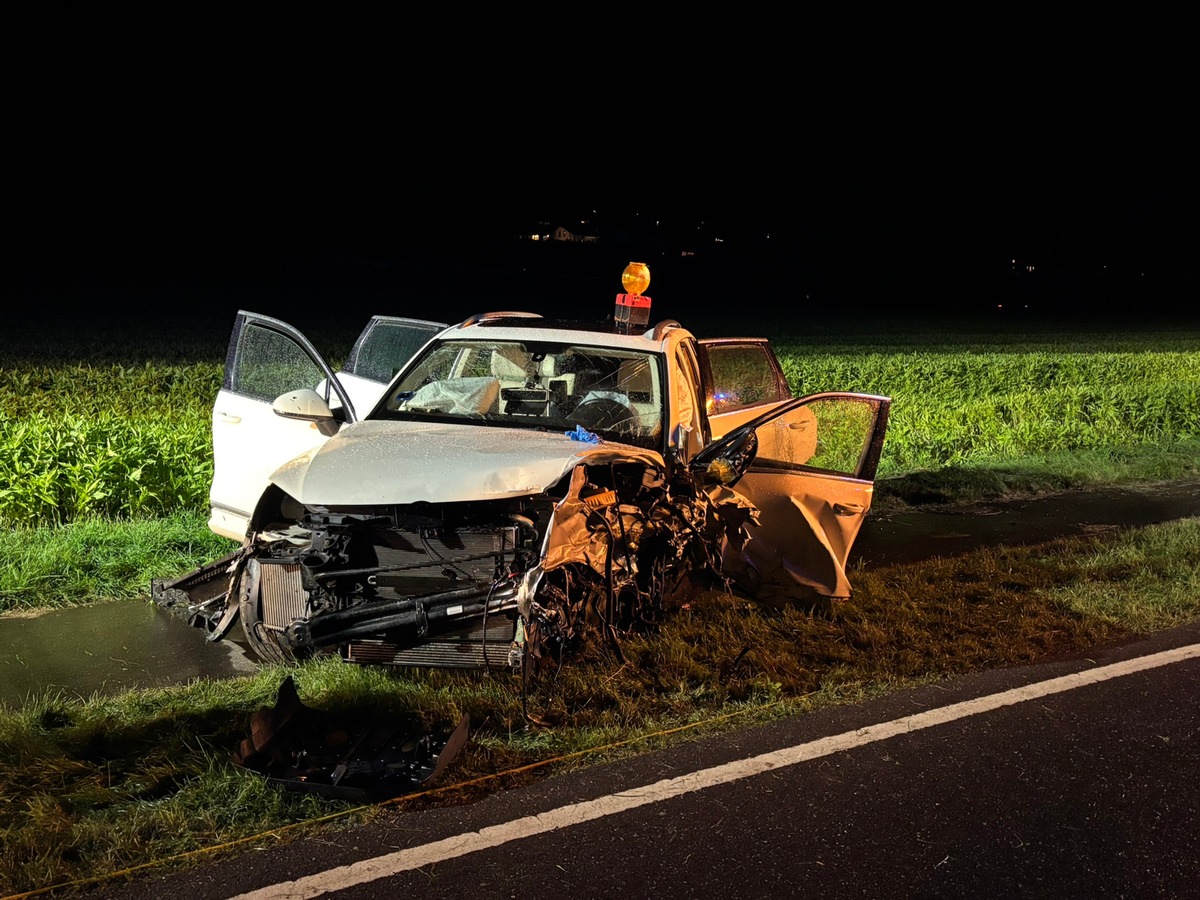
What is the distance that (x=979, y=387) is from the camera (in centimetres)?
1908

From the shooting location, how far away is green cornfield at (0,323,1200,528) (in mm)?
8578

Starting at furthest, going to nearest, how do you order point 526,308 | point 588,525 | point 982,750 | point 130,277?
point 130,277, point 526,308, point 588,525, point 982,750

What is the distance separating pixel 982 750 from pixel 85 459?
21.9 ft

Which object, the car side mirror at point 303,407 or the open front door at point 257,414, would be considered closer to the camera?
the car side mirror at point 303,407

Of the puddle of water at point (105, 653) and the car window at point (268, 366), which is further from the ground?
the car window at point (268, 366)

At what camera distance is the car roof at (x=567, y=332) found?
6.95 metres

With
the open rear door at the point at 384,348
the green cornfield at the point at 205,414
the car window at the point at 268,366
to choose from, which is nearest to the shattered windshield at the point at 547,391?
the car window at the point at 268,366

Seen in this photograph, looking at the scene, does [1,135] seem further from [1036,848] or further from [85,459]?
[1036,848]

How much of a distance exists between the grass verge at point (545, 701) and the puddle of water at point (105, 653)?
1.01 ft

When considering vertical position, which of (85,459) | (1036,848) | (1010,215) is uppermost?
(1010,215)

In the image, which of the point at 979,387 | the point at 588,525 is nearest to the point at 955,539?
the point at 588,525

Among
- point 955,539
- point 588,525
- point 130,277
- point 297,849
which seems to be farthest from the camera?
point 130,277

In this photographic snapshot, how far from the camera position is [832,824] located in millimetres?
4262

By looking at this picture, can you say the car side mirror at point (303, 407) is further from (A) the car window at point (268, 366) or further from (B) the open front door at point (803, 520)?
(B) the open front door at point (803, 520)
